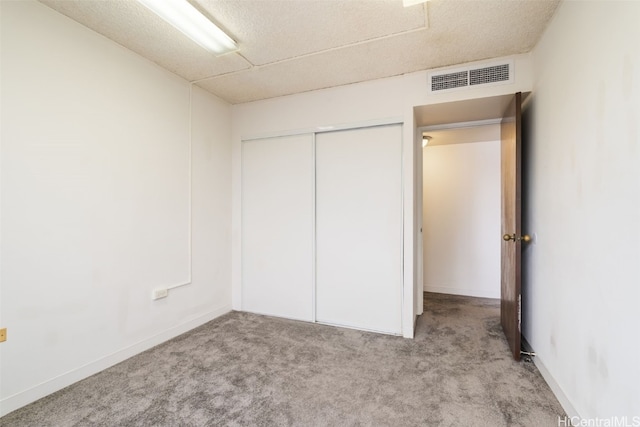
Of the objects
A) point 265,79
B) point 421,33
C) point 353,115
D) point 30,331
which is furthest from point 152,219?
point 421,33

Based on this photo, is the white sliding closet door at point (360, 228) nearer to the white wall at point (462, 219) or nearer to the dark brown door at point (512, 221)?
the dark brown door at point (512, 221)

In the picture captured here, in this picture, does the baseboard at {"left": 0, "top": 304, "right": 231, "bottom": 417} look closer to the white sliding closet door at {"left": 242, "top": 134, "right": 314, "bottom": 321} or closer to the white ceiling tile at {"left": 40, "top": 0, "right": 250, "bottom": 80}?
the white sliding closet door at {"left": 242, "top": 134, "right": 314, "bottom": 321}

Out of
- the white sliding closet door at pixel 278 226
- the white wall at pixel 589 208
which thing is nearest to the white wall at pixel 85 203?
the white sliding closet door at pixel 278 226

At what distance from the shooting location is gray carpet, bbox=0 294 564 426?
5.52 ft

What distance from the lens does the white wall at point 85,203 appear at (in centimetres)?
176

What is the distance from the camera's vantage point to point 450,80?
103 inches

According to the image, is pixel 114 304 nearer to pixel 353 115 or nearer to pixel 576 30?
pixel 353 115

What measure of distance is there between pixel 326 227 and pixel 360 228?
1.26ft

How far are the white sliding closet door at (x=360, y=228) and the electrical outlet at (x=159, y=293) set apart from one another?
4.99 ft

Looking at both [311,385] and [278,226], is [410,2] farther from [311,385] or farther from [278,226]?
[311,385]

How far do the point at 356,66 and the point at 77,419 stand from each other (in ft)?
10.6

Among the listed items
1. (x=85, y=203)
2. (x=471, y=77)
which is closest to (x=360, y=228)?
(x=471, y=77)

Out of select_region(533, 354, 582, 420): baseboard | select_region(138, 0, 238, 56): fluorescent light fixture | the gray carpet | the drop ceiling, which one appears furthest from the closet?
select_region(138, 0, 238, 56): fluorescent light fixture

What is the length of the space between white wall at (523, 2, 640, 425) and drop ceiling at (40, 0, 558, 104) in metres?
0.39
